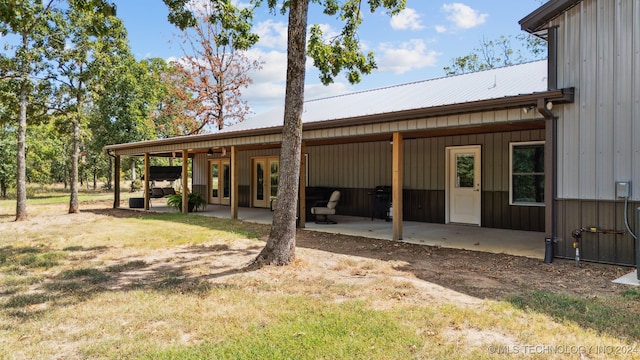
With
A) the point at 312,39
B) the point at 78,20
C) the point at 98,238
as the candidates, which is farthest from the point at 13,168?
the point at 312,39

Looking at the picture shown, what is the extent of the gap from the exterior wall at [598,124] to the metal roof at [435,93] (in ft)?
4.94

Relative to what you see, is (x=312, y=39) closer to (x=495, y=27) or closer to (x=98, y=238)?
(x=98, y=238)

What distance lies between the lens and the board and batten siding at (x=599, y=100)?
18.2 ft

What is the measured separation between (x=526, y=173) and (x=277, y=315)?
24.4 feet

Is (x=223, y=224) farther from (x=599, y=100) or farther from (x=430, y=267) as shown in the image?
(x=599, y=100)

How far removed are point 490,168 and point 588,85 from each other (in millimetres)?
4093

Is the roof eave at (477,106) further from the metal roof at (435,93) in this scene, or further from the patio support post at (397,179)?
the patio support post at (397,179)

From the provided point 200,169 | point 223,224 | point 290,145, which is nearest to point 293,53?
point 290,145

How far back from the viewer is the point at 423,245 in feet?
25.0

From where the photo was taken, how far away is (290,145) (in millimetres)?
5973

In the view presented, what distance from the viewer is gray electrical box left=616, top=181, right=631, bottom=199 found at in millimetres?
5441

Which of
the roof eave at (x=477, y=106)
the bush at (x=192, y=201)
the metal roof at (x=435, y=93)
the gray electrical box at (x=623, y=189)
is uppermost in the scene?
the metal roof at (x=435, y=93)

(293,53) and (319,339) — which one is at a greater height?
(293,53)

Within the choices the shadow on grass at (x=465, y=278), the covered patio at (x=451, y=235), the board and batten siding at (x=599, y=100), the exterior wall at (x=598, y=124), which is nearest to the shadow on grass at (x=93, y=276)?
the shadow on grass at (x=465, y=278)
